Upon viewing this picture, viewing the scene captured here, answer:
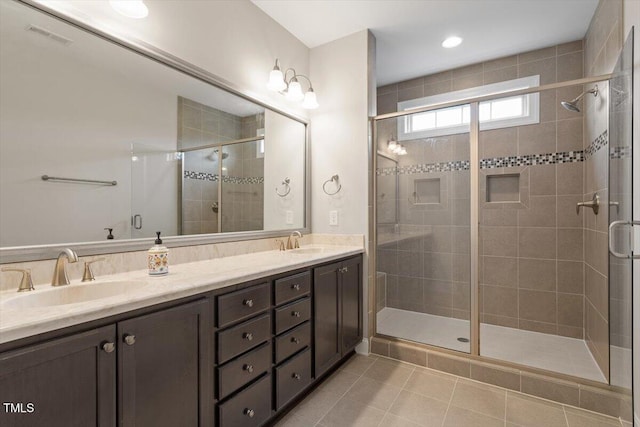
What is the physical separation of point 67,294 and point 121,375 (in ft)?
1.51

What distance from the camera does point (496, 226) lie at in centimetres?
281

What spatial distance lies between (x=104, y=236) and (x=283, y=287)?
0.90 metres

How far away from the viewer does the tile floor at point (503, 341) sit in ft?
7.01

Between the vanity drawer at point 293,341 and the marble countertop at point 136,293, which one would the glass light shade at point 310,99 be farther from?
the vanity drawer at point 293,341

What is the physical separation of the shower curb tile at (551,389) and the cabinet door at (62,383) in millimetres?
2311

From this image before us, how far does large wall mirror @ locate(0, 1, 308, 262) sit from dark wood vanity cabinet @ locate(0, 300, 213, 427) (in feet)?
1.90

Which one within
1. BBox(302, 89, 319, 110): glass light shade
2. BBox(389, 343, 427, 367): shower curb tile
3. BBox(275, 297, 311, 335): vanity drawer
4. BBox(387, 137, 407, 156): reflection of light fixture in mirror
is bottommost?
BBox(389, 343, 427, 367): shower curb tile

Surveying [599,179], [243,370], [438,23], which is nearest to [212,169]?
[243,370]

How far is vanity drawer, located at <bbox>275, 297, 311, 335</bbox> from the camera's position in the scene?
5.29ft

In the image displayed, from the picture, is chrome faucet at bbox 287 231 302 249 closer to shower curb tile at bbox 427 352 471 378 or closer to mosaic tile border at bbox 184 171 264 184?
mosaic tile border at bbox 184 171 264 184

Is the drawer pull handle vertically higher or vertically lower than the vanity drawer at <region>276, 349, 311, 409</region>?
higher

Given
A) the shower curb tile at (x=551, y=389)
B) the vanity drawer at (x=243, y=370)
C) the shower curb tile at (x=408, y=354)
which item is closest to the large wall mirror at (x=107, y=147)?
the vanity drawer at (x=243, y=370)

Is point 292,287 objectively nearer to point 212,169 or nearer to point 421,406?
point 212,169

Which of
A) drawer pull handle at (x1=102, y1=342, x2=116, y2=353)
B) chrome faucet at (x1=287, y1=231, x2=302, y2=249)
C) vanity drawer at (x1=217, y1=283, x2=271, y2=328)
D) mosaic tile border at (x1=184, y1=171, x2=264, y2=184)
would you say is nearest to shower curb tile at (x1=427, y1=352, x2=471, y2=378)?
chrome faucet at (x1=287, y1=231, x2=302, y2=249)
